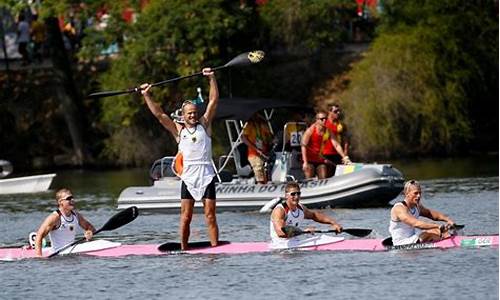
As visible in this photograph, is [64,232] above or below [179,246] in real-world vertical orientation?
above

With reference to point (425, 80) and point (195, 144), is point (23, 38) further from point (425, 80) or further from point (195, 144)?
point (195, 144)

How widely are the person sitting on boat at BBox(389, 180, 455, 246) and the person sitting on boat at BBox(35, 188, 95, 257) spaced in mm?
4180

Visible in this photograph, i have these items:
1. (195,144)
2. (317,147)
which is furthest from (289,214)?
(317,147)

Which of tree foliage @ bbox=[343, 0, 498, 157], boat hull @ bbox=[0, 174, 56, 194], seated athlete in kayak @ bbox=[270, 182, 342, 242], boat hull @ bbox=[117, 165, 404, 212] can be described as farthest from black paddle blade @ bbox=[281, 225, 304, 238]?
tree foliage @ bbox=[343, 0, 498, 157]

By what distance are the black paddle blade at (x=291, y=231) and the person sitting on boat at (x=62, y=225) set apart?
268cm

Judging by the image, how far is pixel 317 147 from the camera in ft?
94.8

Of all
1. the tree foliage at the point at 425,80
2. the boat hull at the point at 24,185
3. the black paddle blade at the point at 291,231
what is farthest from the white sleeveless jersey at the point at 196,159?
the tree foliage at the point at 425,80

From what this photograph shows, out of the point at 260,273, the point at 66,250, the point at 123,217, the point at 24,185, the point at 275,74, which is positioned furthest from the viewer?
the point at 275,74

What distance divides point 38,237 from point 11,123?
96.1 feet

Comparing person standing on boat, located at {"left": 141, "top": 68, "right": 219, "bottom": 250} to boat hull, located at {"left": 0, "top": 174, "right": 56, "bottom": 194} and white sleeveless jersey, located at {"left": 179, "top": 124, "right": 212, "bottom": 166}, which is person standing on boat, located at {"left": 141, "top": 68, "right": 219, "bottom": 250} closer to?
white sleeveless jersey, located at {"left": 179, "top": 124, "right": 212, "bottom": 166}

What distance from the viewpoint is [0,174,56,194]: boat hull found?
123 feet

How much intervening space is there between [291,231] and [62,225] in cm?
317

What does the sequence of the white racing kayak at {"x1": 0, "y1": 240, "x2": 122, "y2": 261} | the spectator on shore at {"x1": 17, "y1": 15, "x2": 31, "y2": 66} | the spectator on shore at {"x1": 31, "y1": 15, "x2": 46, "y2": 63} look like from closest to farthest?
the white racing kayak at {"x1": 0, "y1": 240, "x2": 122, "y2": 261}
the spectator on shore at {"x1": 17, "y1": 15, "x2": 31, "y2": 66}
the spectator on shore at {"x1": 31, "y1": 15, "x2": 46, "y2": 63}

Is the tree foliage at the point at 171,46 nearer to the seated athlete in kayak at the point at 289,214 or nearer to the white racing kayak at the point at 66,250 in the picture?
the white racing kayak at the point at 66,250
